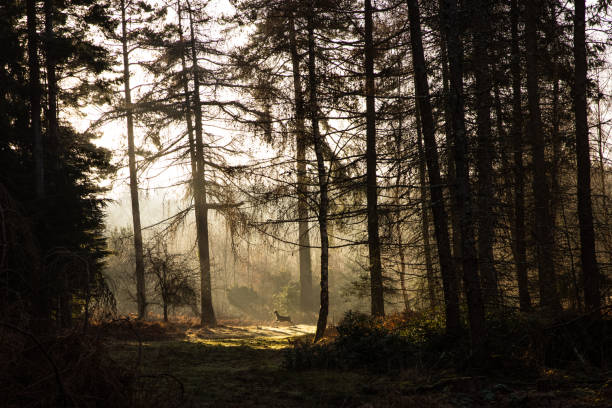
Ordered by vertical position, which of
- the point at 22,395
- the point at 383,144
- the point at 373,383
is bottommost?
the point at 373,383

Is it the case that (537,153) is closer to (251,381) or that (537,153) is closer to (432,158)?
(432,158)

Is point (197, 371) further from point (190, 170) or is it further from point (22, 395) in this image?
point (190, 170)

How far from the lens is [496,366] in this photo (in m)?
6.19

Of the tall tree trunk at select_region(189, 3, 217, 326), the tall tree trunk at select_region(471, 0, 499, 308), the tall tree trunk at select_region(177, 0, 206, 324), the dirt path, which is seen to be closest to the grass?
the tall tree trunk at select_region(471, 0, 499, 308)

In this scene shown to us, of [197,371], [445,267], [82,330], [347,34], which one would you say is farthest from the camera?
[347,34]

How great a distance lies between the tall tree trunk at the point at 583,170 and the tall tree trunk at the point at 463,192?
3288 mm

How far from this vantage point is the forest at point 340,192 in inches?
199

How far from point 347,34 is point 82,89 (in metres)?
9.93

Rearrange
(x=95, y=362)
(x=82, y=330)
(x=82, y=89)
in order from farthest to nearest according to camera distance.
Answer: (x=82, y=89) → (x=82, y=330) → (x=95, y=362)

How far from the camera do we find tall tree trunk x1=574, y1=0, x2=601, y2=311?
26.8 feet

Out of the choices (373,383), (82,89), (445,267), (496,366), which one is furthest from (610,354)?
(82,89)

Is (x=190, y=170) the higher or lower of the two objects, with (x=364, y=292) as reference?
higher

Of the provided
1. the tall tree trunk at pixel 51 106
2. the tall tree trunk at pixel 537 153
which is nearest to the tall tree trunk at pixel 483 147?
the tall tree trunk at pixel 537 153

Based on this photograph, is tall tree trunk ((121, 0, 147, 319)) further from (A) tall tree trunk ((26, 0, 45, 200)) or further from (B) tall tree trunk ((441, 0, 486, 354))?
(B) tall tree trunk ((441, 0, 486, 354))
